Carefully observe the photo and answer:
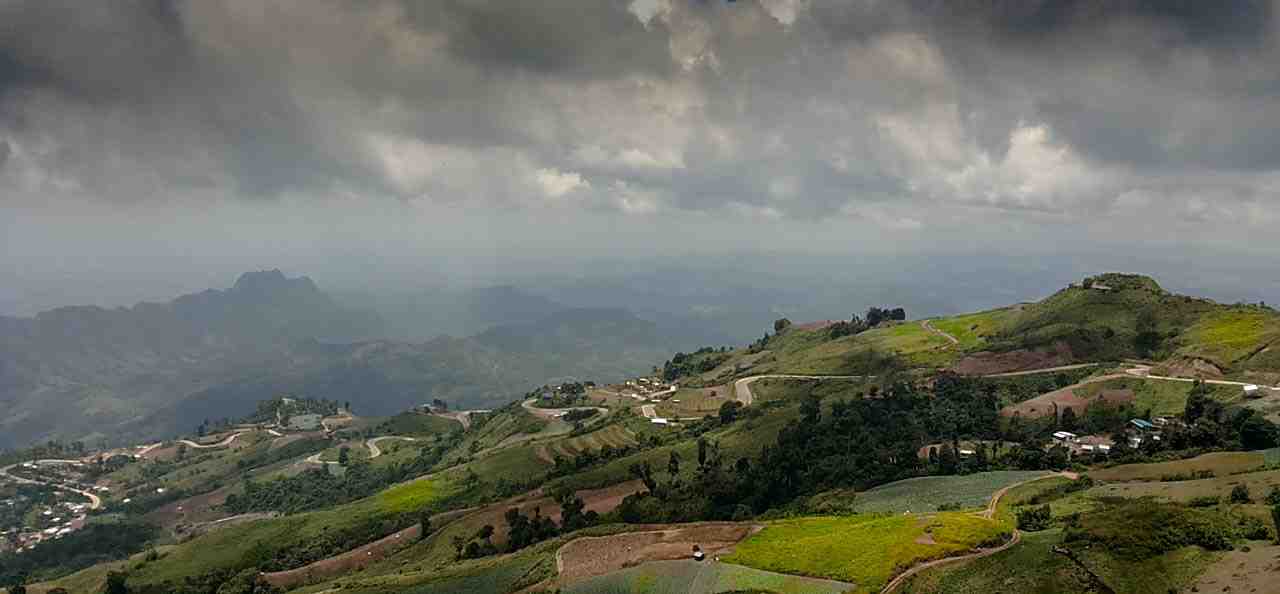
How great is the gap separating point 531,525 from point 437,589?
77.3 ft

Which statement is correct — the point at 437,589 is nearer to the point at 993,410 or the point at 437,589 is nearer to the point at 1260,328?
the point at 993,410

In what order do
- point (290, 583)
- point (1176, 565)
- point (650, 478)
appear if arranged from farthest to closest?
point (650, 478), point (290, 583), point (1176, 565)

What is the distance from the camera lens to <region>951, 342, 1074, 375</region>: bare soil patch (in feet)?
488

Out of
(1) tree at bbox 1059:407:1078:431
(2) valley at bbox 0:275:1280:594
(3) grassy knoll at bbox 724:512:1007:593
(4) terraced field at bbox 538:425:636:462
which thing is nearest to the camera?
(2) valley at bbox 0:275:1280:594

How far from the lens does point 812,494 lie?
101 meters

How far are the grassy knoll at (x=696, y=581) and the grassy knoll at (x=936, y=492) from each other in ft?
76.1

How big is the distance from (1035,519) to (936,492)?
2397 cm

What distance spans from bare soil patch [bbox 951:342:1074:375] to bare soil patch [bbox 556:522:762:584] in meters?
97.5

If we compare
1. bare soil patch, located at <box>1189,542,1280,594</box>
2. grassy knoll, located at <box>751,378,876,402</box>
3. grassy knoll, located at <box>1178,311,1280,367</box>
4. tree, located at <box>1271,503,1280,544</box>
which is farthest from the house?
bare soil patch, located at <box>1189,542,1280,594</box>

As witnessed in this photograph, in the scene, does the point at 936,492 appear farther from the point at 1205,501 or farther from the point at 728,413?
the point at 728,413

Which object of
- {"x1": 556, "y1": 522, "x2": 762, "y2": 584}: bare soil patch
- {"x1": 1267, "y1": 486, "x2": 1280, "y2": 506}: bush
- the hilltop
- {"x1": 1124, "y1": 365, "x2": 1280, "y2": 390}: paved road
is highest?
the hilltop

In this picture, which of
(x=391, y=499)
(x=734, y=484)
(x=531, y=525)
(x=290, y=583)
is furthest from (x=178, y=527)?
(x=734, y=484)

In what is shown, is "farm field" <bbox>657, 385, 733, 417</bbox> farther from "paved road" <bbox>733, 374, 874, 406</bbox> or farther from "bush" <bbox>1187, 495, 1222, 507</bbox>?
"bush" <bbox>1187, 495, 1222, 507</bbox>

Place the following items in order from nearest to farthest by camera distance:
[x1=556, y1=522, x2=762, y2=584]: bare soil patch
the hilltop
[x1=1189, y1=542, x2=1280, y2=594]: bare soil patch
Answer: [x1=1189, y1=542, x2=1280, y2=594]: bare soil patch → [x1=556, y1=522, x2=762, y2=584]: bare soil patch → the hilltop
